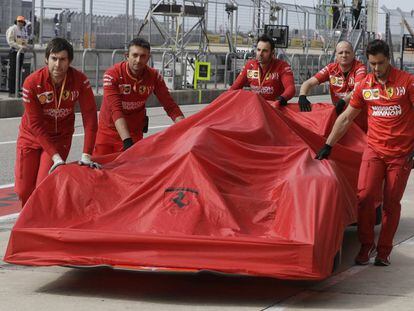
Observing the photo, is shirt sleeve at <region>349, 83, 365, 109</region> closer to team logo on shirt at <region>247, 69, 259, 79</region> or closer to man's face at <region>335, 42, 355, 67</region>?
man's face at <region>335, 42, 355, 67</region>

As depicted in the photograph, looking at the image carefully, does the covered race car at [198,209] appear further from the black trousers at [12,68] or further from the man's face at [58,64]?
the black trousers at [12,68]

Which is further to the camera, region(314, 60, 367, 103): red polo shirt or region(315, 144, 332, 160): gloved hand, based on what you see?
region(314, 60, 367, 103): red polo shirt

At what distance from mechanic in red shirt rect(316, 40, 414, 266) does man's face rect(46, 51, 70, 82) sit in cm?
201

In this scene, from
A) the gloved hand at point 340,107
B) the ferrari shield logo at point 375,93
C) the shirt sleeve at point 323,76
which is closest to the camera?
the ferrari shield logo at point 375,93

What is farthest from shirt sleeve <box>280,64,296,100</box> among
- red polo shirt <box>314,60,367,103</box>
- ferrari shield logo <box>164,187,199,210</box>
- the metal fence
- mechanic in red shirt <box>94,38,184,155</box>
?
the metal fence

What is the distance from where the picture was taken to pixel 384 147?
316 inches

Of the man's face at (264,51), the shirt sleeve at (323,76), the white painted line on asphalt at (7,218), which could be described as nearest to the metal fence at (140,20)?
the man's face at (264,51)

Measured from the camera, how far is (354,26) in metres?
37.1

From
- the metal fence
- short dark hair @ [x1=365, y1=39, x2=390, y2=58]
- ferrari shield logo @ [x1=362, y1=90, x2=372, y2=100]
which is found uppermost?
the metal fence

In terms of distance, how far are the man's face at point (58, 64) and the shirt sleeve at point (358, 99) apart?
7.21 feet

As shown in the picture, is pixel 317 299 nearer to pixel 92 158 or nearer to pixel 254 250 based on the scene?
pixel 254 250

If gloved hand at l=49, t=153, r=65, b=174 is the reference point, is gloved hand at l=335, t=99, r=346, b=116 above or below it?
above

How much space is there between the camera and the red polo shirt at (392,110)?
26.0ft

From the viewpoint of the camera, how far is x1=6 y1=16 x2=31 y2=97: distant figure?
851 inches
